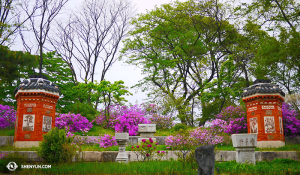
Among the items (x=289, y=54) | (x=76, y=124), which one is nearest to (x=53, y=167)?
(x=76, y=124)

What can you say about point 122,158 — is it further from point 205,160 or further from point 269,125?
point 269,125

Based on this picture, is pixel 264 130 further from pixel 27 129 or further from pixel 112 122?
pixel 27 129

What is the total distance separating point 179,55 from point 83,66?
10.5 metres

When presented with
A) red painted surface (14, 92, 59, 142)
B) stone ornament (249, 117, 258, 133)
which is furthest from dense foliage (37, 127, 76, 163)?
stone ornament (249, 117, 258, 133)

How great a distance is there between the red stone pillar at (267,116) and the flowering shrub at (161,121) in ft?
22.1

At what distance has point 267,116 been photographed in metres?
12.9

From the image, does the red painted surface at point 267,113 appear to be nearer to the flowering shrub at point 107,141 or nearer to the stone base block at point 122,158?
the stone base block at point 122,158

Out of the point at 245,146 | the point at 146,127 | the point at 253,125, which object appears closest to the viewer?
the point at 245,146

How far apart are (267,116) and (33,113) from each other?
12267 mm

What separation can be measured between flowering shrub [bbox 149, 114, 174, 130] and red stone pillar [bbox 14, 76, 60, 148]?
7.93 m

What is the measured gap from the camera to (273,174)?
7000 mm

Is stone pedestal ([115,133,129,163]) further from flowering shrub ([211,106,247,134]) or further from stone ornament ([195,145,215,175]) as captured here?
flowering shrub ([211,106,247,134])

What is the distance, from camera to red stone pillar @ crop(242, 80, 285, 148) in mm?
12727

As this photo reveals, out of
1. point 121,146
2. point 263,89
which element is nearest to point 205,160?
point 121,146
